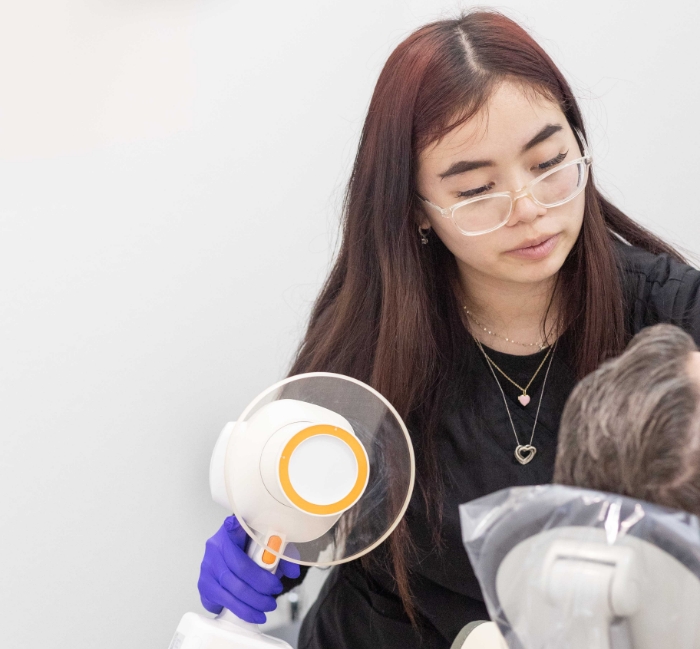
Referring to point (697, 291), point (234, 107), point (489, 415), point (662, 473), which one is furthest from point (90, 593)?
point (662, 473)

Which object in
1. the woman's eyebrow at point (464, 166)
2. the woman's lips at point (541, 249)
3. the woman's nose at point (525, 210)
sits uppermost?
the woman's eyebrow at point (464, 166)

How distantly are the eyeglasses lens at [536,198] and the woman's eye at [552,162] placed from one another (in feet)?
0.04

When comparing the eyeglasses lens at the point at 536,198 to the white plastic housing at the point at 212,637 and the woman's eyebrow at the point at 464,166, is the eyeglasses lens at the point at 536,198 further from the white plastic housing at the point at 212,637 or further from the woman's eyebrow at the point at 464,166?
the white plastic housing at the point at 212,637

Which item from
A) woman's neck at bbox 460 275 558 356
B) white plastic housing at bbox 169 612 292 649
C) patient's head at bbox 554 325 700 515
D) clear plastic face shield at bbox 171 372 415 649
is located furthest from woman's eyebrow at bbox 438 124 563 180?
white plastic housing at bbox 169 612 292 649

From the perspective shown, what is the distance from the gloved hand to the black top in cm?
23

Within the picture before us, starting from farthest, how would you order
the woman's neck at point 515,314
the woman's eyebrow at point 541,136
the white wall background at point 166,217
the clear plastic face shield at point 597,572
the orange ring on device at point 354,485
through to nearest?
the white wall background at point 166,217, the woman's neck at point 515,314, the woman's eyebrow at point 541,136, the orange ring on device at point 354,485, the clear plastic face shield at point 597,572

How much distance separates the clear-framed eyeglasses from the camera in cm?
110

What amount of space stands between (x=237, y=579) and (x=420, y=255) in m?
0.57

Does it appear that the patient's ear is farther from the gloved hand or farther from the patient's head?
the gloved hand

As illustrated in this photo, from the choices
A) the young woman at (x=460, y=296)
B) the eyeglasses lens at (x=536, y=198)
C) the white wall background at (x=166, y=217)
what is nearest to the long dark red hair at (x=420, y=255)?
the young woman at (x=460, y=296)

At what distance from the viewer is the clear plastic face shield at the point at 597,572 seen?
0.54 metres

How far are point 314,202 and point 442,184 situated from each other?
0.65m

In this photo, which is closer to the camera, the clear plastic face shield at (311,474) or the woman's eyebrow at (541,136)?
the clear plastic face shield at (311,474)

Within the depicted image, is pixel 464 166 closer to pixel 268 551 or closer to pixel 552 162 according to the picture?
pixel 552 162
